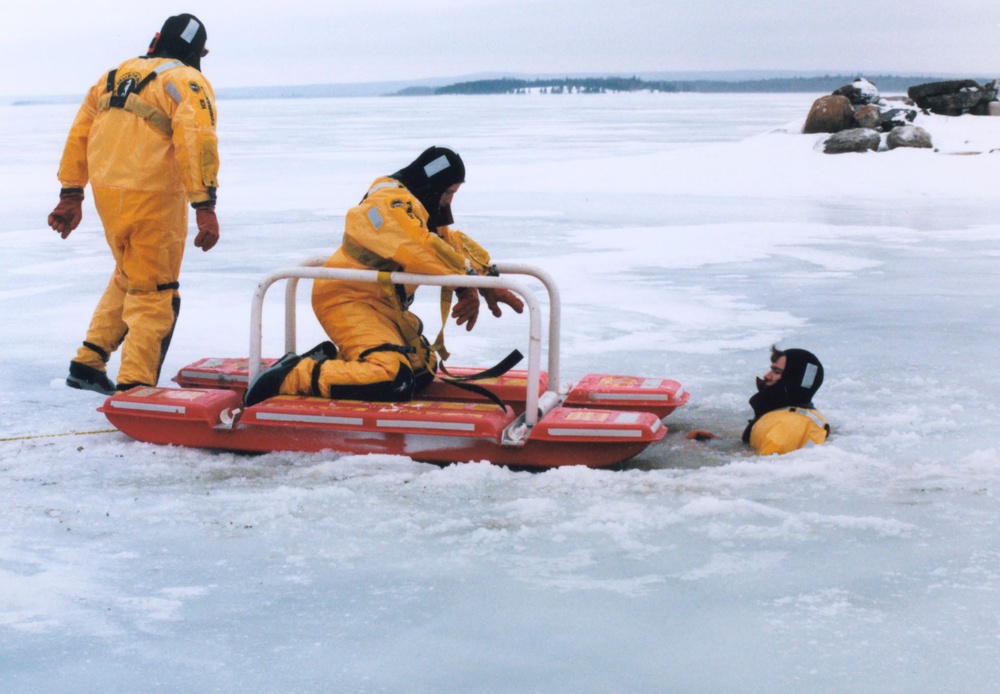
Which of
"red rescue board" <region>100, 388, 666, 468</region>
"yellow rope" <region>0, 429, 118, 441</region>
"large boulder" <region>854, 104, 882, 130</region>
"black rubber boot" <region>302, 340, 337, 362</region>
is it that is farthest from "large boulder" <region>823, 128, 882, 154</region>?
"yellow rope" <region>0, 429, 118, 441</region>

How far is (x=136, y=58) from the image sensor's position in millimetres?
3975

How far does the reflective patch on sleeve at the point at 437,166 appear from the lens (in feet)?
11.8

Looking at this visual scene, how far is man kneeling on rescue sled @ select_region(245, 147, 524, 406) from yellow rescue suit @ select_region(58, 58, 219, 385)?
0.56 meters

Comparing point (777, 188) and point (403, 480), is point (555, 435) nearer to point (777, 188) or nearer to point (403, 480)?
point (403, 480)

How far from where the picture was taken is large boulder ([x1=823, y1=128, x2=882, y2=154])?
15.2 metres

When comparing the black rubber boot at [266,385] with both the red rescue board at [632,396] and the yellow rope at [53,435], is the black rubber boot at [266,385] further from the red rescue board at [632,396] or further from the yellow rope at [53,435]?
the red rescue board at [632,396]

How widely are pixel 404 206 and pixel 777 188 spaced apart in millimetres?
10486

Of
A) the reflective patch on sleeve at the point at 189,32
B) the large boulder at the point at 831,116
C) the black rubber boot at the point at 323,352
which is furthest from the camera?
the large boulder at the point at 831,116

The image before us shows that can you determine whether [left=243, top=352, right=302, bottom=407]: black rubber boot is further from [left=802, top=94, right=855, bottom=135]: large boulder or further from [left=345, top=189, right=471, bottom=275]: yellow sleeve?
[left=802, top=94, right=855, bottom=135]: large boulder

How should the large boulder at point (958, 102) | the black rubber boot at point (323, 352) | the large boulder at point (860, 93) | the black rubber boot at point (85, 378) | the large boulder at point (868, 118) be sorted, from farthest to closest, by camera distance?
the large boulder at point (958, 102), the large boulder at point (860, 93), the large boulder at point (868, 118), the black rubber boot at point (85, 378), the black rubber boot at point (323, 352)

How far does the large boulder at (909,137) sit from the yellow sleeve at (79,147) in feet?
43.1

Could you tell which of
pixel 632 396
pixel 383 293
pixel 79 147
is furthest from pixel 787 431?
pixel 79 147

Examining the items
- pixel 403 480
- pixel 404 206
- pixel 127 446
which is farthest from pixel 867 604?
pixel 127 446

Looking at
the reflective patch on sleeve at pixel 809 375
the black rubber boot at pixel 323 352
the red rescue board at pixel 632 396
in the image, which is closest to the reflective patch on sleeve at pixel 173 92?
the black rubber boot at pixel 323 352
